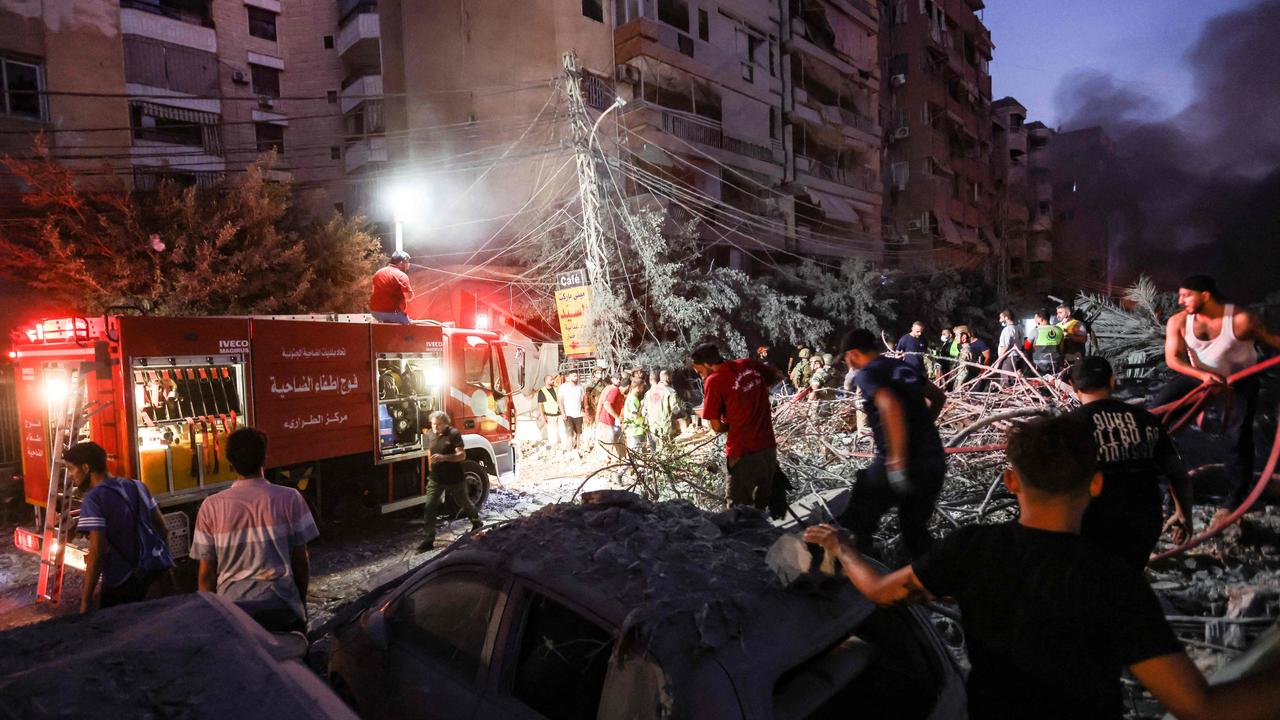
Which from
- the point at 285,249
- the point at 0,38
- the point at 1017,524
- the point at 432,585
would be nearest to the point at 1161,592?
the point at 1017,524

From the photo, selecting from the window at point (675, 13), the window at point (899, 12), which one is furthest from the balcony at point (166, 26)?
the window at point (899, 12)

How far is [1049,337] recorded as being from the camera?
9.11 meters

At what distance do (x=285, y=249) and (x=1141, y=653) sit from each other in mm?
16655

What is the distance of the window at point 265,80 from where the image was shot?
23.4 meters

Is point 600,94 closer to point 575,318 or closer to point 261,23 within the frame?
point 575,318

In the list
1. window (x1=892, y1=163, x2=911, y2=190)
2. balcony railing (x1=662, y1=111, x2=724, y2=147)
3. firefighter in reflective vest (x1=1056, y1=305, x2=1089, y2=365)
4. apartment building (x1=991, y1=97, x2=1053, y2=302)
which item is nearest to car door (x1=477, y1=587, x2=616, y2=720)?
firefighter in reflective vest (x1=1056, y1=305, x2=1089, y2=365)

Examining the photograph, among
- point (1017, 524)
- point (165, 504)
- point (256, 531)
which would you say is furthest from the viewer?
point (165, 504)

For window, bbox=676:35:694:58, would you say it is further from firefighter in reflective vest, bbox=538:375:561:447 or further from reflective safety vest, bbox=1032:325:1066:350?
reflective safety vest, bbox=1032:325:1066:350

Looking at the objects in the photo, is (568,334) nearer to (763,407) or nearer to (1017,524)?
(763,407)

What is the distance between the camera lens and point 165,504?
611cm

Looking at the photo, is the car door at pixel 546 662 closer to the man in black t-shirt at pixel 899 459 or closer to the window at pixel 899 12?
the man in black t-shirt at pixel 899 459

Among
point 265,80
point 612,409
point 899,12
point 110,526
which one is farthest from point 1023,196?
point 110,526

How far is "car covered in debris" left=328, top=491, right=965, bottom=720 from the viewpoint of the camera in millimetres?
1962

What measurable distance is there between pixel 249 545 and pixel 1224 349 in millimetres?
6277
